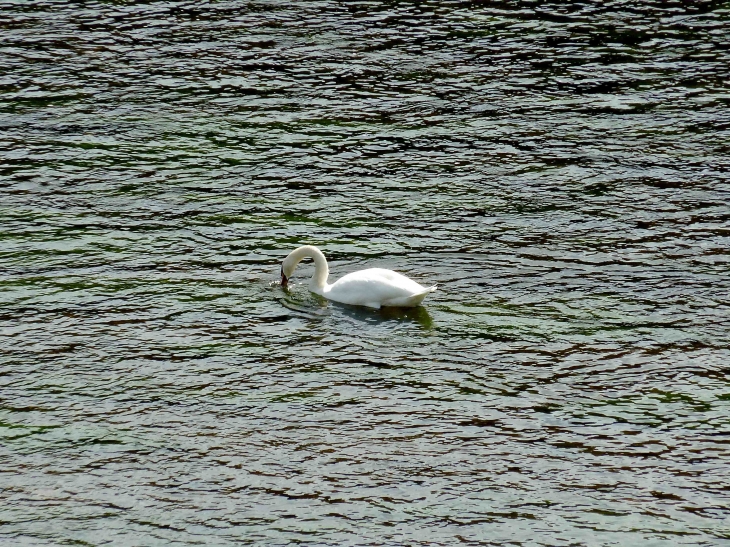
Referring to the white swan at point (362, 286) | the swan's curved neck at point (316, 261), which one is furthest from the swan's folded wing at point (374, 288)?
the swan's curved neck at point (316, 261)

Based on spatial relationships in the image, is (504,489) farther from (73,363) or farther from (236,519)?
(73,363)

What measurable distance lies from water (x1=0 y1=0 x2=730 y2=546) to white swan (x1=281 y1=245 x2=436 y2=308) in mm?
242

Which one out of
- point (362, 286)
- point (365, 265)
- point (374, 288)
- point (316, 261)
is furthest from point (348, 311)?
point (365, 265)

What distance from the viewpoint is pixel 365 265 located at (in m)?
16.8

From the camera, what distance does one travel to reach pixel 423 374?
1398 centimetres

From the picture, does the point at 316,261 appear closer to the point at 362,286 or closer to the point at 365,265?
the point at 365,265

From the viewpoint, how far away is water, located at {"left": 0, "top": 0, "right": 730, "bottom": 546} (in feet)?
39.1

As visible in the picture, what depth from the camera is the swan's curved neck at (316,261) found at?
16234 millimetres

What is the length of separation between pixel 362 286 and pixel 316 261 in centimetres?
98

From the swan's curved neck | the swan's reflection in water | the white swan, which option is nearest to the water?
the swan's reflection in water

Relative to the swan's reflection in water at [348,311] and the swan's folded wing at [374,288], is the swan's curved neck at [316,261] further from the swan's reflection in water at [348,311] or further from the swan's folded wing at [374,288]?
the swan's folded wing at [374,288]

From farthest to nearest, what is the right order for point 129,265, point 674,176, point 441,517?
point 674,176, point 129,265, point 441,517

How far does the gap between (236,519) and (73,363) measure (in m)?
3.61

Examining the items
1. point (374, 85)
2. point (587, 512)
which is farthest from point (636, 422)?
point (374, 85)
